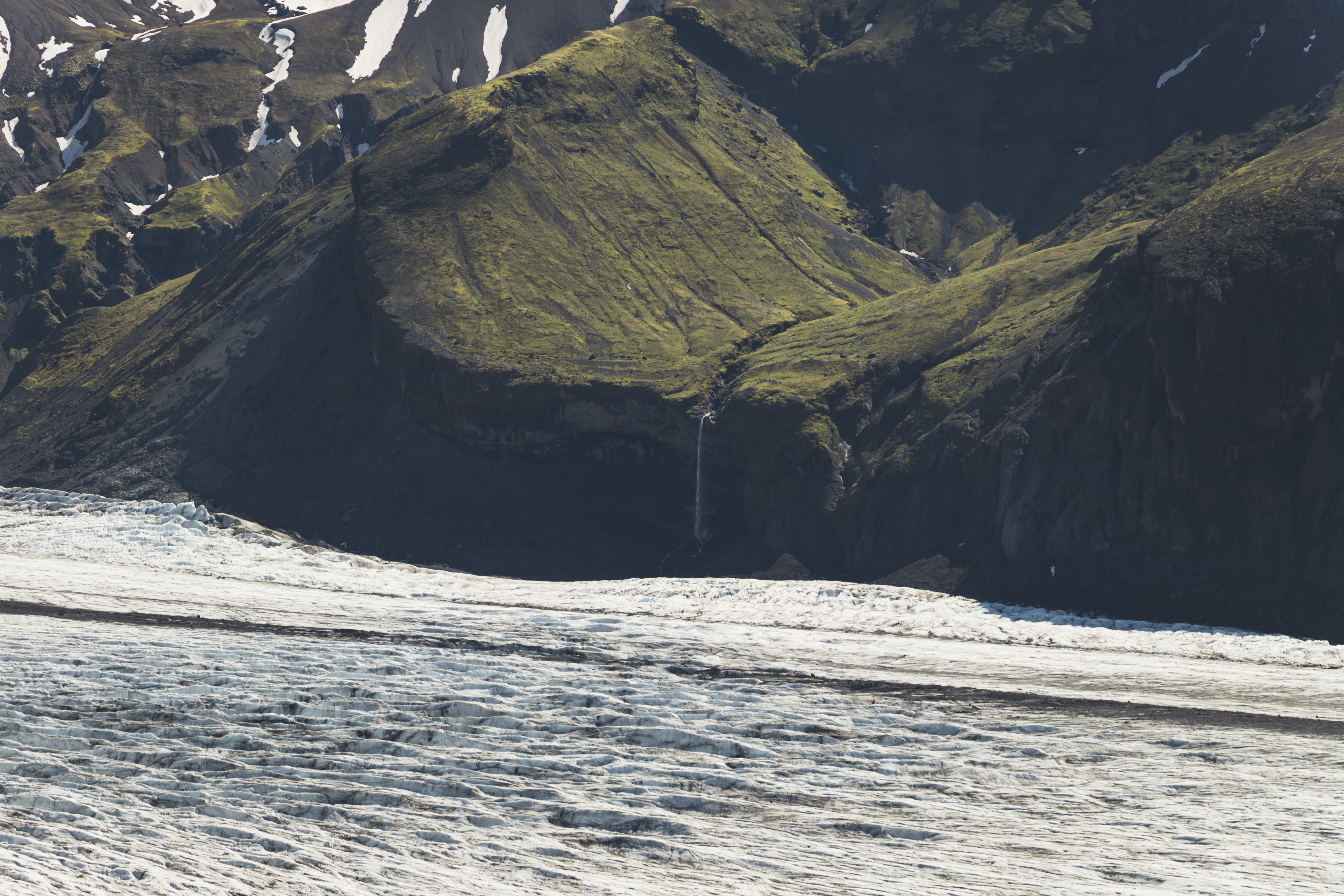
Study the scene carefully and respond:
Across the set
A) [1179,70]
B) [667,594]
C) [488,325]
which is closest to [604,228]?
[488,325]

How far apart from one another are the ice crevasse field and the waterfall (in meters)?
25.2

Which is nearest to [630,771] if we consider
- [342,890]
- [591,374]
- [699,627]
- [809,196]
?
[342,890]

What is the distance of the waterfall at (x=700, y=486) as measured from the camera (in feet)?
289

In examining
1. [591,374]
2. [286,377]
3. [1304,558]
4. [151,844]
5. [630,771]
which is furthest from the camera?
[286,377]

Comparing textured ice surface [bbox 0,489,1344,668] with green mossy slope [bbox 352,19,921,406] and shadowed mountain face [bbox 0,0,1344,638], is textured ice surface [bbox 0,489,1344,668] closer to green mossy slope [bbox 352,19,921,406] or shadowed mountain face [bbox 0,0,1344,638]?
shadowed mountain face [bbox 0,0,1344,638]

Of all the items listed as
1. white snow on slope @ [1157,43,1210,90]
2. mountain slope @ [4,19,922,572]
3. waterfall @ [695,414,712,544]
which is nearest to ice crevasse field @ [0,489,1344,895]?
waterfall @ [695,414,712,544]

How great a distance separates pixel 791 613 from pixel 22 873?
148 feet

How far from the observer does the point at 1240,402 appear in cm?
→ 6084

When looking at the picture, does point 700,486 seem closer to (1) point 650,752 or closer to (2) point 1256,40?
(1) point 650,752

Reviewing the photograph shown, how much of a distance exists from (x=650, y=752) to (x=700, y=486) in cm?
5225

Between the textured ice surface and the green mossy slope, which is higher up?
the green mossy slope

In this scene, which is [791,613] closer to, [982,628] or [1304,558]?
[982,628]

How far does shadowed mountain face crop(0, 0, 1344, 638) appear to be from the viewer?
6241 cm

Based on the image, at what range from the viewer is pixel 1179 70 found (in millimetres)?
130750
